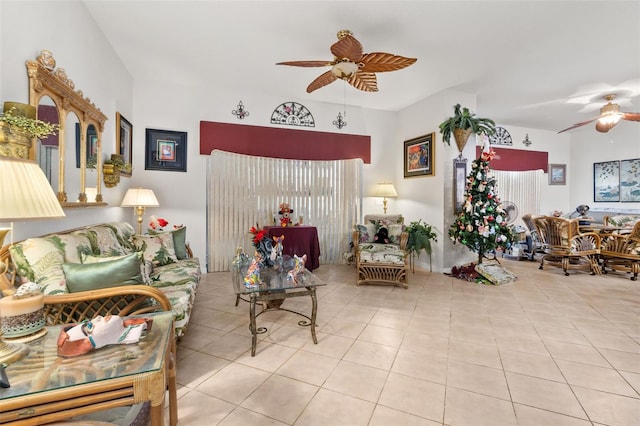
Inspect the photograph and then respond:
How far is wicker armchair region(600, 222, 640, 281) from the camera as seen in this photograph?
4.32m

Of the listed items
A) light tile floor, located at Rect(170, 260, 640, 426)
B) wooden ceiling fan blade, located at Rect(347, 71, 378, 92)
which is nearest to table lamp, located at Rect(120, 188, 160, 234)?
light tile floor, located at Rect(170, 260, 640, 426)

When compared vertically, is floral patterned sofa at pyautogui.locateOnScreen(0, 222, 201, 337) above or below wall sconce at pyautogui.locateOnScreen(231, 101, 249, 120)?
below

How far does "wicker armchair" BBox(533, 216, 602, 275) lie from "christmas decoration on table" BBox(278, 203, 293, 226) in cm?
426

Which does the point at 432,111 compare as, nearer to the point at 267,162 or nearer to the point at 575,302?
the point at 267,162

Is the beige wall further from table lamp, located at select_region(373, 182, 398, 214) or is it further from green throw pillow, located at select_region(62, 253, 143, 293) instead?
green throw pillow, located at select_region(62, 253, 143, 293)

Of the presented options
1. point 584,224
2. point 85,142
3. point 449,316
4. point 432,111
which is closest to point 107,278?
point 85,142

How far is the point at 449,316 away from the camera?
289 centimetres

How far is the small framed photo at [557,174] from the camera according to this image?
22.9 feet

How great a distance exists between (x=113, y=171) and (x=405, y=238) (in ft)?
12.5

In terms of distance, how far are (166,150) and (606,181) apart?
30.2ft

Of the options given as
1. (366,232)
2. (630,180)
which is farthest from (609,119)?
(366,232)

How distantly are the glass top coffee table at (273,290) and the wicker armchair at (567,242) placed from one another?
440 centimetres

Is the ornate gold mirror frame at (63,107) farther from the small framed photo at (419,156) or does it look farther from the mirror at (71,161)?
the small framed photo at (419,156)

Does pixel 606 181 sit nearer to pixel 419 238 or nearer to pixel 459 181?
pixel 459 181
